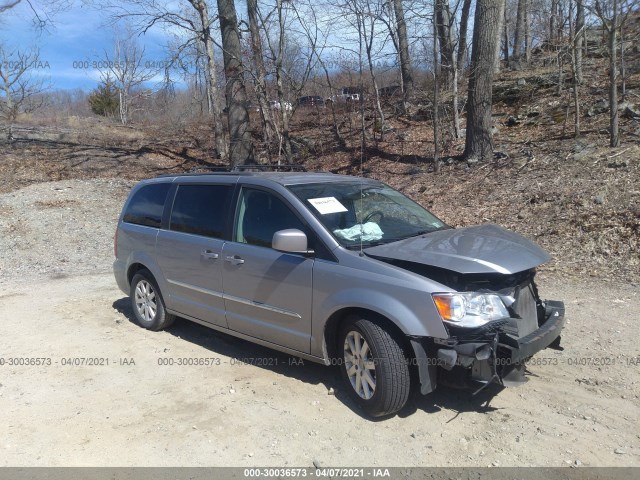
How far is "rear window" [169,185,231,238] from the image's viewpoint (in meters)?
5.29

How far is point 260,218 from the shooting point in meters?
4.94

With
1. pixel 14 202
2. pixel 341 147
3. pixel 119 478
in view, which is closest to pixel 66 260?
pixel 14 202

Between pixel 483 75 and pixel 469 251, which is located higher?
pixel 483 75

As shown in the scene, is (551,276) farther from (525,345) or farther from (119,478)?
(119,478)

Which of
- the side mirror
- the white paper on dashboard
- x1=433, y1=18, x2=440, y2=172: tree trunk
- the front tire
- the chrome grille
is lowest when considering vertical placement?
the front tire

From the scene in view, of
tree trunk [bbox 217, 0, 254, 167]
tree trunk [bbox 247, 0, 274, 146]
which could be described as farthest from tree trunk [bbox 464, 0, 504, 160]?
tree trunk [bbox 217, 0, 254, 167]

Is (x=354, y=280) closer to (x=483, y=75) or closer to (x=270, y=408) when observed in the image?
(x=270, y=408)

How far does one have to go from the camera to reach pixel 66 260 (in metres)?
10.7

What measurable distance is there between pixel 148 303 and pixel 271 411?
268 centimetres

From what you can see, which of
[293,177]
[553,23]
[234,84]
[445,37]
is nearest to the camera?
[293,177]

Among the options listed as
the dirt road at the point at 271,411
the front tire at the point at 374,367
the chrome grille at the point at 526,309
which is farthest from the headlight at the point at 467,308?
the dirt road at the point at 271,411

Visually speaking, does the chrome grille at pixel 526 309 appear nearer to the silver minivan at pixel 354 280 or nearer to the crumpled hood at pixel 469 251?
the silver minivan at pixel 354 280

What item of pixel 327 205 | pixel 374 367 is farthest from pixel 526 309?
pixel 327 205

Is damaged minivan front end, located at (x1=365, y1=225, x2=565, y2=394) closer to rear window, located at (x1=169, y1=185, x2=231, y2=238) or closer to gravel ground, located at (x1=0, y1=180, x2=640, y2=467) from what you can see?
gravel ground, located at (x1=0, y1=180, x2=640, y2=467)
